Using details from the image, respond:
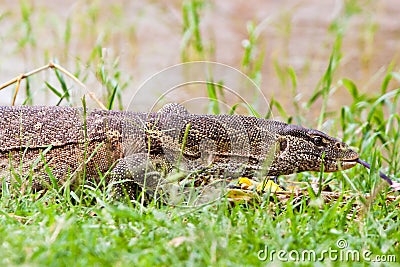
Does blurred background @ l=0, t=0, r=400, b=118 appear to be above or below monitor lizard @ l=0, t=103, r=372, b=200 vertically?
above

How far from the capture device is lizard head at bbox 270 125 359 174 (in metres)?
4.64

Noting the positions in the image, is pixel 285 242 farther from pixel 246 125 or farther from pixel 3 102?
pixel 3 102

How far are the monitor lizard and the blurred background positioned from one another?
284 centimetres

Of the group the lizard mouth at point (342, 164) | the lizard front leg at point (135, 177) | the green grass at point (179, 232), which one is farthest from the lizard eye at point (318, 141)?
the lizard front leg at point (135, 177)

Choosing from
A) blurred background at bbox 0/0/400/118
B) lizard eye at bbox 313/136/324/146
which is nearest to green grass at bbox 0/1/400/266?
lizard eye at bbox 313/136/324/146

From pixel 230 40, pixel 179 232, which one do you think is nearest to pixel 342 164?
pixel 179 232

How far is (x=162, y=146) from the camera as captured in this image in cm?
461

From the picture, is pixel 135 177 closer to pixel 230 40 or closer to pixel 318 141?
pixel 318 141

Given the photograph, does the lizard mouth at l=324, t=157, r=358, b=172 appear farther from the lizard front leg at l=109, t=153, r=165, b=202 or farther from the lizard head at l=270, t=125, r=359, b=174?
the lizard front leg at l=109, t=153, r=165, b=202

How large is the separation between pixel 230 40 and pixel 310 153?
21.6 feet

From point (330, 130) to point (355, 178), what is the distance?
147cm

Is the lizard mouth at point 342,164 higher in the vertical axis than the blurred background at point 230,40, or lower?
lower

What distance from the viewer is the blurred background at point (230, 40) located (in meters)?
8.55

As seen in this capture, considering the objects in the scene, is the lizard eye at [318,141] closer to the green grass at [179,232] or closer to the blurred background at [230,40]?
the green grass at [179,232]
